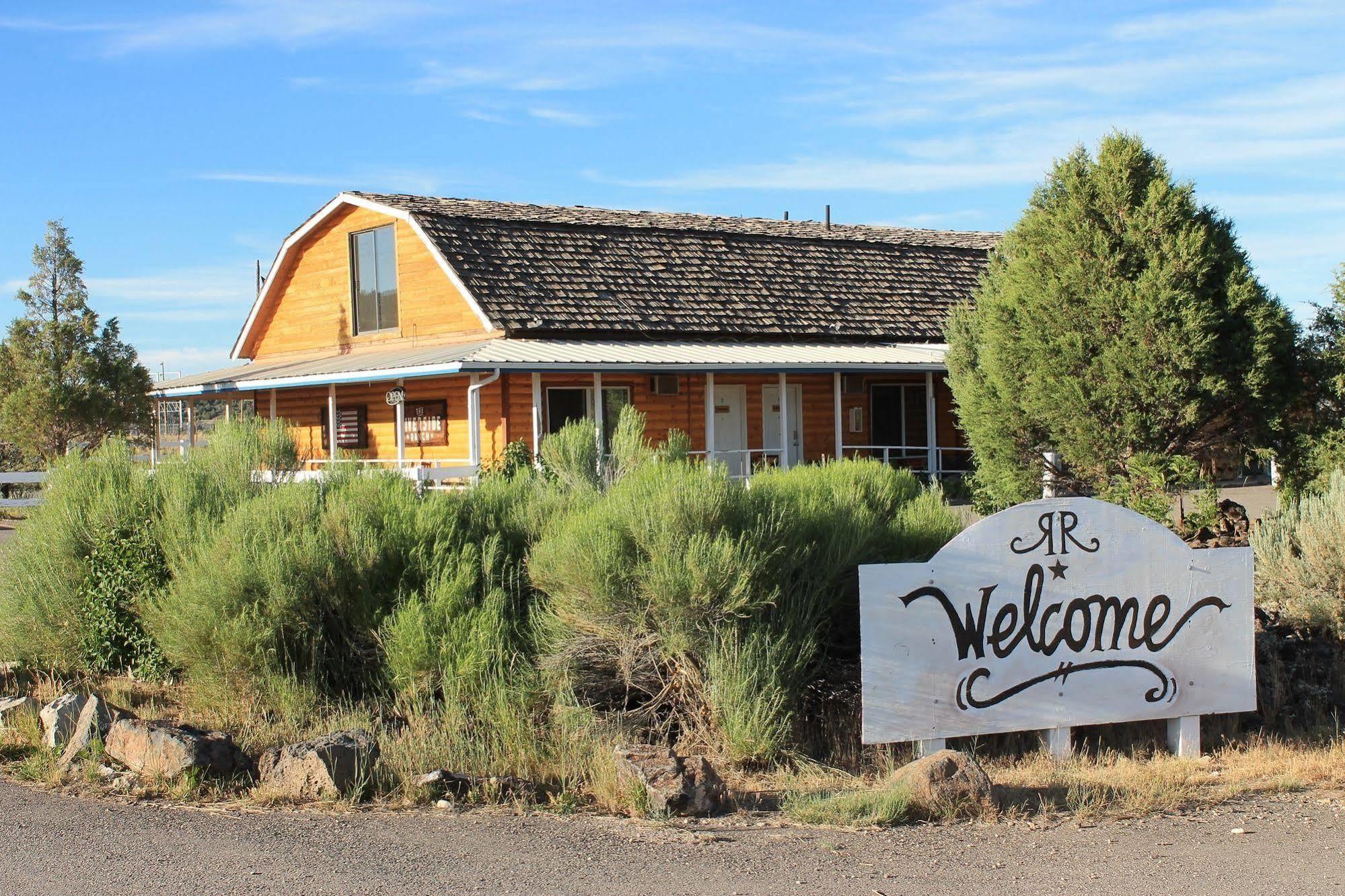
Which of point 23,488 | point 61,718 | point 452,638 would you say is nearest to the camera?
point 61,718

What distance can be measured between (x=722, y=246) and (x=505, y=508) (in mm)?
18641

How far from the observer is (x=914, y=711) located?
22.0ft

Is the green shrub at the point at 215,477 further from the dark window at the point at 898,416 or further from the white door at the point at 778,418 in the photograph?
the dark window at the point at 898,416

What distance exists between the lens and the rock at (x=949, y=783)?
229 inches

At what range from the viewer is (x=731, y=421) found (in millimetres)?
23938

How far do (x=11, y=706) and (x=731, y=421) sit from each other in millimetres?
17132

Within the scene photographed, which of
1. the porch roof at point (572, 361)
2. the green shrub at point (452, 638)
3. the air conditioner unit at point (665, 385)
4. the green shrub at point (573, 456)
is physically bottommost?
the green shrub at point (452, 638)

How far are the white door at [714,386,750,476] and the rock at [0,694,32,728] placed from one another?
1645 cm

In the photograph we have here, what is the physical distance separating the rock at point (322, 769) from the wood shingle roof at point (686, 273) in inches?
624

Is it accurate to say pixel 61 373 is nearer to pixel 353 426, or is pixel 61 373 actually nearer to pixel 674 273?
pixel 353 426

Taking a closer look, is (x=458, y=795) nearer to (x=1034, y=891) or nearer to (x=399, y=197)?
(x=1034, y=891)

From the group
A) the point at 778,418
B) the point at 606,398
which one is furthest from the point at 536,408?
the point at 778,418

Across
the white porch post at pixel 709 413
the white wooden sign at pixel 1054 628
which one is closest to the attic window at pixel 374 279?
the white porch post at pixel 709 413

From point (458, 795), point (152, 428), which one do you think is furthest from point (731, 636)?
point (152, 428)
